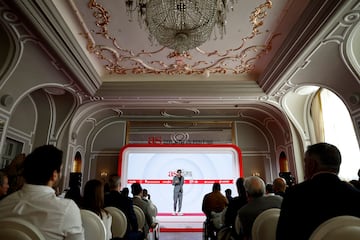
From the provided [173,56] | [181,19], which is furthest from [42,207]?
[173,56]

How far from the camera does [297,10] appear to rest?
12.1 feet

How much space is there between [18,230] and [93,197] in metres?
1.04

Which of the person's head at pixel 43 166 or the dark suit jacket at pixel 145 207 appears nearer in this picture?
the person's head at pixel 43 166

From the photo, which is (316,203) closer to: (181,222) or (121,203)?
(121,203)

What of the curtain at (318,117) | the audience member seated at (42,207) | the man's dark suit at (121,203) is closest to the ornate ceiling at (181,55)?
the curtain at (318,117)

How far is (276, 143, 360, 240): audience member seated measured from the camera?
1230 millimetres

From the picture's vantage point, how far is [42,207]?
3.76 ft

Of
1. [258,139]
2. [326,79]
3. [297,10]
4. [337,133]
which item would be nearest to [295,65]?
[326,79]

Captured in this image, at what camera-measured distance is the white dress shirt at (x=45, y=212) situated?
44.8 inches

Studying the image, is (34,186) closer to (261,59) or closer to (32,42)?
(32,42)

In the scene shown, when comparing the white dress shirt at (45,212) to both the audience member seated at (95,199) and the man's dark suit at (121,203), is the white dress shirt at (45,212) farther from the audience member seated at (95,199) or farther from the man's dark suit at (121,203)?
the man's dark suit at (121,203)

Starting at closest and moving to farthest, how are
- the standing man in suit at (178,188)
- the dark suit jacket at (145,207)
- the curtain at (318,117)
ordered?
the dark suit jacket at (145,207) < the curtain at (318,117) < the standing man in suit at (178,188)

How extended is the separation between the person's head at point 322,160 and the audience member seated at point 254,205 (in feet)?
3.19

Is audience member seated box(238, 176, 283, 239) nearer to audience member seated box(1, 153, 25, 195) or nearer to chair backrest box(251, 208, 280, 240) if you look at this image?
chair backrest box(251, 208, 280, 240)
